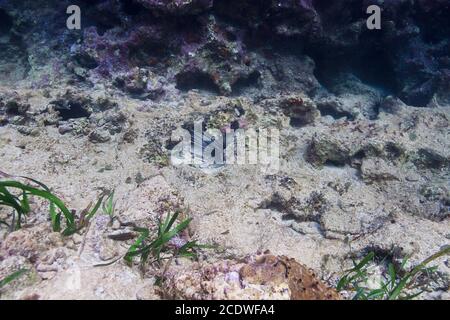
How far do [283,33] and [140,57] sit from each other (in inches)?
104

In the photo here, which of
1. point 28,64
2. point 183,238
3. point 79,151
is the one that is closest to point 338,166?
point 183,238

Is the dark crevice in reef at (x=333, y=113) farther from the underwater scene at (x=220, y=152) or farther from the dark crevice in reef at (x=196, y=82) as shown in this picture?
the dark crevice in reef at (x=196, y=82)

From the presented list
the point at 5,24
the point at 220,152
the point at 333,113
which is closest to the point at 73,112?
the point at 220,152

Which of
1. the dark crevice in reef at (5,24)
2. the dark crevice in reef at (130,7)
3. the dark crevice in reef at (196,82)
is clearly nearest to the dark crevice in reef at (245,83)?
the dark crevice in reef at (196,82)

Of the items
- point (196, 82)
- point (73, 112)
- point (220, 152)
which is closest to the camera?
point (220, 152)

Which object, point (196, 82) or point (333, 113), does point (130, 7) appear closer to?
point (196, 82)

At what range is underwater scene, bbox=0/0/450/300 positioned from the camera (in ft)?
8.30

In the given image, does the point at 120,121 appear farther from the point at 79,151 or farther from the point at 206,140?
the point at 206,140

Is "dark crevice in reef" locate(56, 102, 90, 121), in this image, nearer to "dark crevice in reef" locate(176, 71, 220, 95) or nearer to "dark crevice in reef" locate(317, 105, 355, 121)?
"dark crevice in reef" locate(176, 71, 220, 95)

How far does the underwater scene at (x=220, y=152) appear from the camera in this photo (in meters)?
2.53

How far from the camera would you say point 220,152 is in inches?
179

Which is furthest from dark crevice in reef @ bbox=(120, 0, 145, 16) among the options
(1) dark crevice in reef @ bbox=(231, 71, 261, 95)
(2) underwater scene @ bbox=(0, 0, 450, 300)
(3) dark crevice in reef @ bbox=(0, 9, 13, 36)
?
(3) dark crevice in reef @ bbox=(0, 9, 13, 36)

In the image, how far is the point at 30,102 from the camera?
15.6 ft

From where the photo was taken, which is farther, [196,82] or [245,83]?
[245,83]
